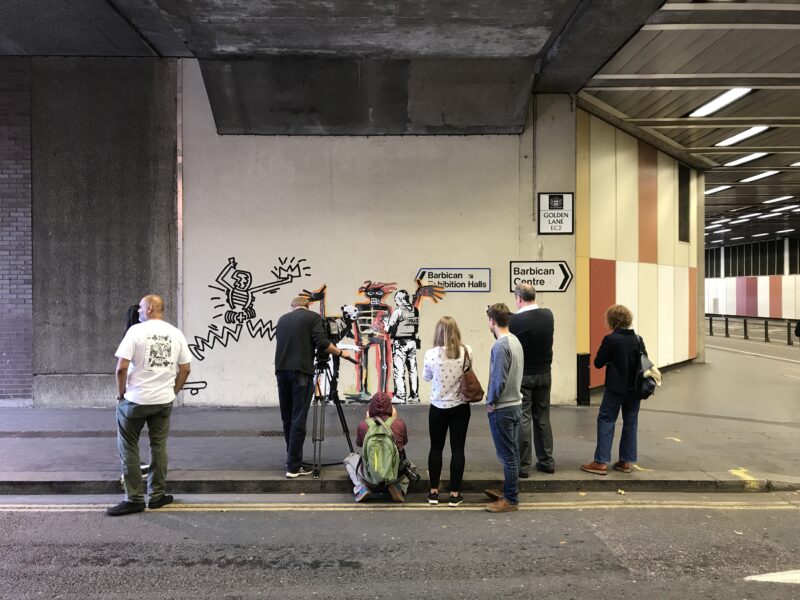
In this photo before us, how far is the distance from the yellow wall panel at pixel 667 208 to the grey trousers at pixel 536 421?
27.9 ft

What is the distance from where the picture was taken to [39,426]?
771 centimetres

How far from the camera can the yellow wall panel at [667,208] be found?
12.9 metres

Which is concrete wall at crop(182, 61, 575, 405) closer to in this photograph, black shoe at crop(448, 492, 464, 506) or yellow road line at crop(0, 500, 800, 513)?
yellow road line at crop(0, 500, 800, 513)

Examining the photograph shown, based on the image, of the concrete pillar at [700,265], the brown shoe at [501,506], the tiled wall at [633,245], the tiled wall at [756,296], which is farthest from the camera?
the tiled wall at [756,296]

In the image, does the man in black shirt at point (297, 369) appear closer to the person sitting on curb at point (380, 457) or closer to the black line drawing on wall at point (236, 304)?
the person sitting on curb at point (380, 457)

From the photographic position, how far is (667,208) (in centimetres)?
1321

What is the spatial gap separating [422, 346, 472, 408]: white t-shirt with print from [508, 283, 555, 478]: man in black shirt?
1.02m

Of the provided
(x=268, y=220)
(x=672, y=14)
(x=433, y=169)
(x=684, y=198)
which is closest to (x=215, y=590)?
(x=268, y=220)

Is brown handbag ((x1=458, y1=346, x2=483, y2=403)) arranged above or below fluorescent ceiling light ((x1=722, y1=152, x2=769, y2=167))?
below

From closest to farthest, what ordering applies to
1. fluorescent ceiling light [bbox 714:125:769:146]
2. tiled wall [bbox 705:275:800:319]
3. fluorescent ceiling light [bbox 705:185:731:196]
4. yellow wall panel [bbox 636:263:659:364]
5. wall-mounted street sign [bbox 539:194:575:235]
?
wall-mounted street sign [bbox 539:194:575:235]
fluorescent ceiling light [bbox 714:125:769:146]
yellow wall panel [bbox 636:263:659:364]
fluorescent ceiling light [bbox 705:185:731:196]
tiled wall [bbox 705:275:800:319]

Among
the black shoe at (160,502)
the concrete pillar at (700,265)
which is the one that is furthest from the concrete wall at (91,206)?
the concrete pillar at (700,265)

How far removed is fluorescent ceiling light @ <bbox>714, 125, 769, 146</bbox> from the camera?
1147 cm

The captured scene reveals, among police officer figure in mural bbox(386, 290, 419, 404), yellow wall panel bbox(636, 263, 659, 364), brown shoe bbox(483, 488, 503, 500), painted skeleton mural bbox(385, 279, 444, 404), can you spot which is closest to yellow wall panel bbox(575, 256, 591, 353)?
painted skeleton mural bbox(385, 279, 444, 404)

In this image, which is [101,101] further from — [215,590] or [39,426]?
[215,590]
